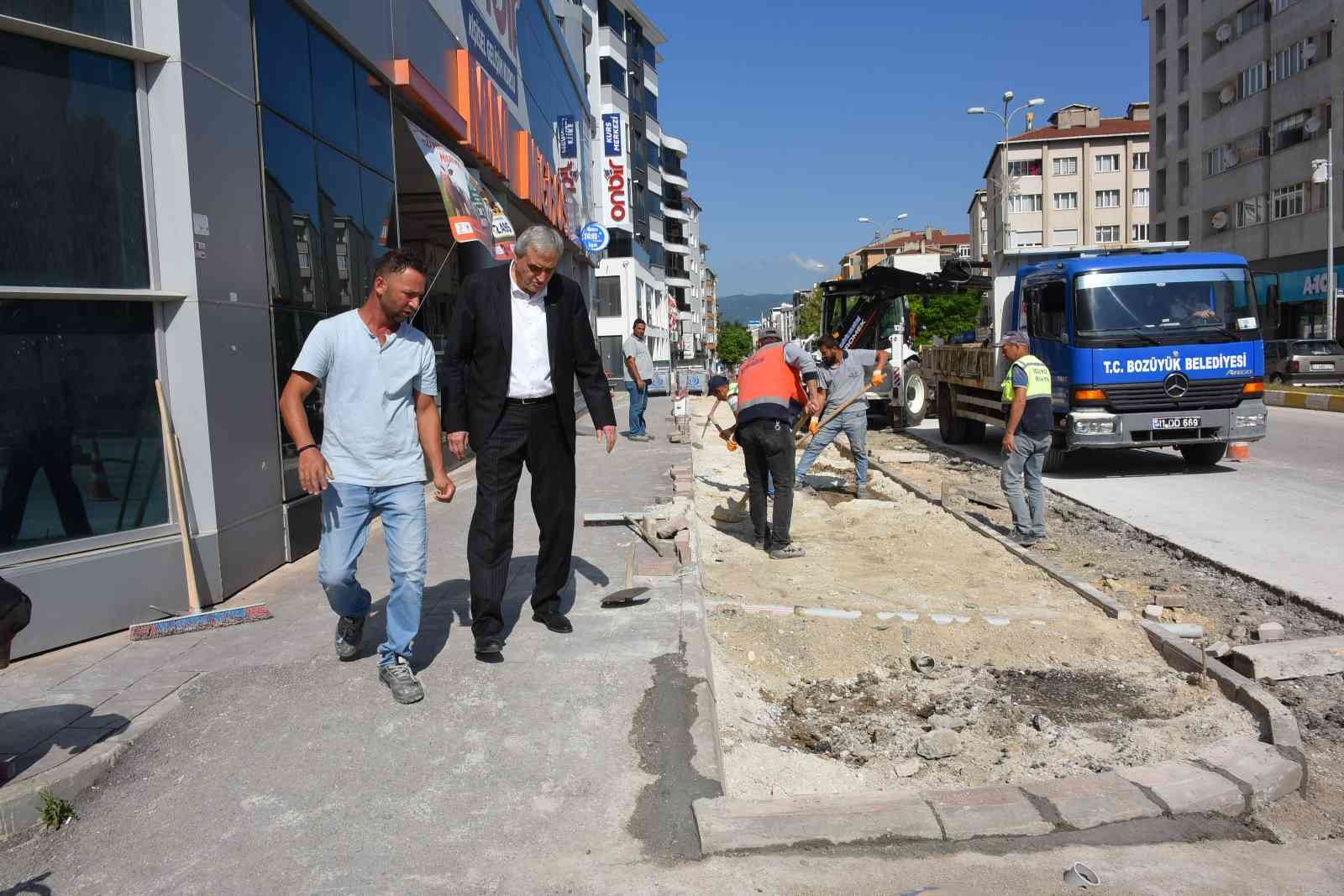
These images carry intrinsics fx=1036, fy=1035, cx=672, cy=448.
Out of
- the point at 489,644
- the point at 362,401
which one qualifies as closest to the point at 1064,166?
the point at 489,644

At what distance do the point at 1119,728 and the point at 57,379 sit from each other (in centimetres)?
548

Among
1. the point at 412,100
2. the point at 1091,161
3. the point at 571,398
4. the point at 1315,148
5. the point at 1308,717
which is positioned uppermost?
the point at 1091,161

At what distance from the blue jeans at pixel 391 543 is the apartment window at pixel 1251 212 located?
48.8 m

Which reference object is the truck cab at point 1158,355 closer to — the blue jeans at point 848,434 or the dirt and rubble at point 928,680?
the blue jeans at point 848,434

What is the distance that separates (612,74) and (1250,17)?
30581 mm

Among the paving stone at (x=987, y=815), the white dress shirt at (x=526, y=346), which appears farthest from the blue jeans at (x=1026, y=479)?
the paving stone at (x=987, y=815)

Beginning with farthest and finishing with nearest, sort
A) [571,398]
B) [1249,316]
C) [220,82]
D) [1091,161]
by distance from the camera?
1. [1091,161]
2. [1249,316]
3. [220,82]
4. [571,398]

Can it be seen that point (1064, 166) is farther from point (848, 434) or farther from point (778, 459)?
point (778, 459)

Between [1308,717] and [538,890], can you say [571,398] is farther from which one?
[1308,717]

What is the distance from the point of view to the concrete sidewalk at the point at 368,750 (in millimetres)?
3271

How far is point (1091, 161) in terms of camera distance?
259 ft

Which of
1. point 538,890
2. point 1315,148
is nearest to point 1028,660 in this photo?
point 538,890

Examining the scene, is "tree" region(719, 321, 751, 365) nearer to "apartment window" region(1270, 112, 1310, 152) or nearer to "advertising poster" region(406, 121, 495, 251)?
"apartment window" region(1270, 112, 1310, 152)

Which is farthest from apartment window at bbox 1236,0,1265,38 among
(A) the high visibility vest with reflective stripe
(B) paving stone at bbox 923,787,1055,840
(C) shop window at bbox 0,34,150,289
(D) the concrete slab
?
(D) the concrete slab
